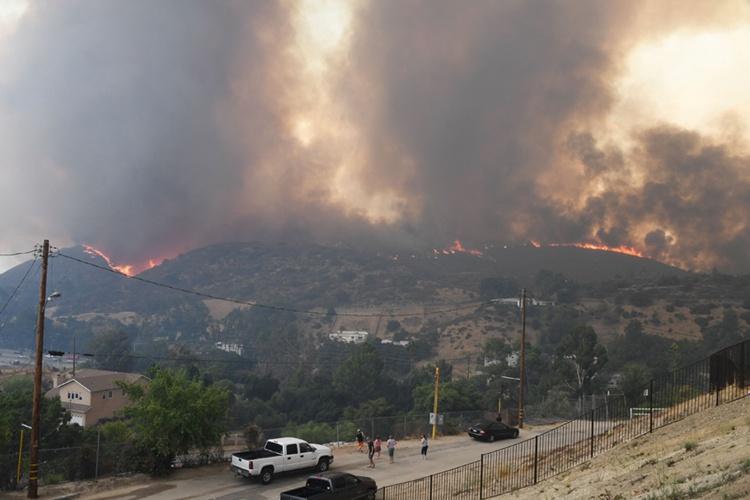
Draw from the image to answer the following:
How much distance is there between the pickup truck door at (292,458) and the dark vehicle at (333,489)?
563cm

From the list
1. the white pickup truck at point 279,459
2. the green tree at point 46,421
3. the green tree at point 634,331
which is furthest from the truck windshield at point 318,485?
the green tree at point 634,331

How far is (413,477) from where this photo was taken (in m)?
29.7

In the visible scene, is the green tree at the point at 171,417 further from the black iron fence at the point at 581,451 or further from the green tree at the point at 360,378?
the green tree at the point at 360,378

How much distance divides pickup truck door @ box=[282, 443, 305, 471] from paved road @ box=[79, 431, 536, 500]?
577 millimetres

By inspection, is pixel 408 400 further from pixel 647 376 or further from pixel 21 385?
pixel 21 385

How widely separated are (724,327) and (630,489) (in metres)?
159

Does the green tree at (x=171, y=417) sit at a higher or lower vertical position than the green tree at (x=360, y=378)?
higher

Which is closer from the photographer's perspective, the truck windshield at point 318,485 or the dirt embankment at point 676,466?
the dirt embankment at point 676,466

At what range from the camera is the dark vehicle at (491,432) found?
41.0 metres

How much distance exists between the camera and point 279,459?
28.9 metres

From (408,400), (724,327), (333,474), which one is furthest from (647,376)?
(333,474)

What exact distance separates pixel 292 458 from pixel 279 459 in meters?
0.87

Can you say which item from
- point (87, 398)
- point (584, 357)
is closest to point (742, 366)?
point (584, 357)

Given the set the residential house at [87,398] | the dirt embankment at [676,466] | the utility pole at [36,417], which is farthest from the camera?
the residential house at [87,398]
